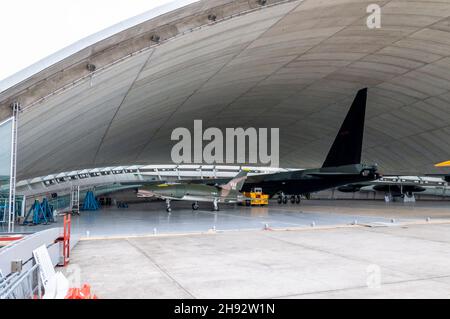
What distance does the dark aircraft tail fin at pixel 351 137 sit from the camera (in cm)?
1814

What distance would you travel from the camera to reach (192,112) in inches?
1003

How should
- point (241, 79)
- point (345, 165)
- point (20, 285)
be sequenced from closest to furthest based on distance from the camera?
point (20, 285) < point (345, 165) < point (241, 79)

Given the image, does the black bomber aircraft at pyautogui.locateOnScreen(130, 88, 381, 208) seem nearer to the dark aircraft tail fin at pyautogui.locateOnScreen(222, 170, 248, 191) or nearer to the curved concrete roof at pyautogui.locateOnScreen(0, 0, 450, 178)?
the dark aircraft tail fin at pyautogui.locateOnScreen(222, 170, 248, 191)

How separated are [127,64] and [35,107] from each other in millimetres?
3255

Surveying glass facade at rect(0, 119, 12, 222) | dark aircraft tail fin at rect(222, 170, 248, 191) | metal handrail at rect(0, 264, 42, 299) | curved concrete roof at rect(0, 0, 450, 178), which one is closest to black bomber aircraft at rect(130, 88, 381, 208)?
dark aircraft tail fin at rect(222, 170, 248, 191)

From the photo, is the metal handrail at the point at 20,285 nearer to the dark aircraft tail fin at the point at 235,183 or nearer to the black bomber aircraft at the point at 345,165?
the black bomber aircraft at the point at 345,165

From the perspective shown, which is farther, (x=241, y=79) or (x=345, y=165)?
(x=241, y=79)

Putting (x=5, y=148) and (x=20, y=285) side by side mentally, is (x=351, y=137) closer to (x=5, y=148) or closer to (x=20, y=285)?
(x=5, y=148)

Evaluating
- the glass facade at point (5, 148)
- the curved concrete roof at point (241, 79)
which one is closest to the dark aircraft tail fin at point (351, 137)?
the curved concrete roof at point (241, 79)

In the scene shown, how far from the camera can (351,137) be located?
19.0m

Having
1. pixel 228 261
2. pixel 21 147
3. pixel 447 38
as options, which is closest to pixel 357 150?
pixel 447 38

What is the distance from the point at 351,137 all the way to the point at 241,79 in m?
6.89

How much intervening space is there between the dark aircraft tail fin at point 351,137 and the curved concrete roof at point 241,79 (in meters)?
2.84

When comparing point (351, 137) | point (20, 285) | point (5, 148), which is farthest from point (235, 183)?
point (20, 285)
